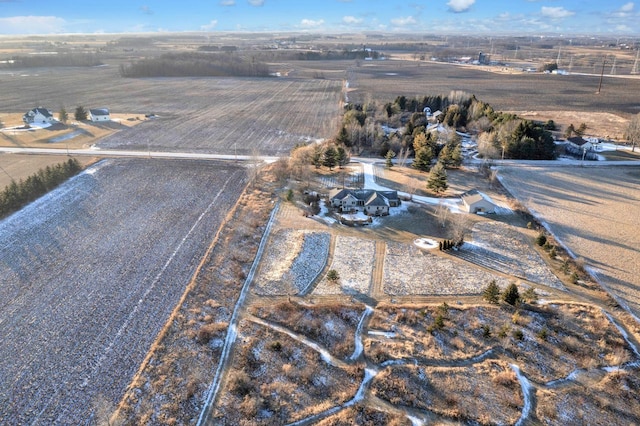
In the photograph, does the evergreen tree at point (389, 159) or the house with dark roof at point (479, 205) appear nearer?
the house with dark roof at point (479, 205)

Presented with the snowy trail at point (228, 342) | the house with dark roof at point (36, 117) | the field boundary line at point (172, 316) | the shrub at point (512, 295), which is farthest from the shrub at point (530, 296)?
the house with dark roof at point (36, 117)

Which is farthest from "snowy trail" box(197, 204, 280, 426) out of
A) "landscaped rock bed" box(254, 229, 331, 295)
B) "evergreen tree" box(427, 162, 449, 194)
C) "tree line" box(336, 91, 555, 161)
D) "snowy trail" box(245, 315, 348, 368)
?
"tree line" box(336, 91, 555, 161)

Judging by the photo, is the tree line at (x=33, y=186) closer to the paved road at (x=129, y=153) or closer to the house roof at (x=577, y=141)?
the paved road at (x=129, y=153)

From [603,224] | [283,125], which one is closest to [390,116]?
[283,125]

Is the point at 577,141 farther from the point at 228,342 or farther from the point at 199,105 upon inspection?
the point at 199,105

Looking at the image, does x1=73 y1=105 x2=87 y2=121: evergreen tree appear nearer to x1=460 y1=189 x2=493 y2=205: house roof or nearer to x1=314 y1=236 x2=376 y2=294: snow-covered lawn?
x1=314 y1=236 x2=376 y2=294: snow-covered lawn

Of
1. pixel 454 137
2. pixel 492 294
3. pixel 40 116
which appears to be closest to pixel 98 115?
pixel 40 116
